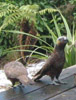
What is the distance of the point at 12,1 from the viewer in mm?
7703

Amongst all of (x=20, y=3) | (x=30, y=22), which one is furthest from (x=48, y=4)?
(x=30, y=22)

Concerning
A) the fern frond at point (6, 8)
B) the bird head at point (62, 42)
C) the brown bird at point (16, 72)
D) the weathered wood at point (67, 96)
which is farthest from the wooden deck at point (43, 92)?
the fern frond at point (6, 8)

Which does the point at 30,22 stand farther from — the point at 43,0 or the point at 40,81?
the point at 40,81

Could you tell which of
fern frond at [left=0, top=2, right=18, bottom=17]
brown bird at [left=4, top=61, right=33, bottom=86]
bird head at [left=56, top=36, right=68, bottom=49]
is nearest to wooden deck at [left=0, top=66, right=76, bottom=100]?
brown bird at [left=4, top=61, right=33, bottom=86]

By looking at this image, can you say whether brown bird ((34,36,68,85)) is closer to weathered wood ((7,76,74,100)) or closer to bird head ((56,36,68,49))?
bird head ((56,36,68,49))

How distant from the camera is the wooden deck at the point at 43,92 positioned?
229cm

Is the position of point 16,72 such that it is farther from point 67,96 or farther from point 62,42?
point 67,96

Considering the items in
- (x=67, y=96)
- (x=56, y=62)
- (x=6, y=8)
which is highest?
(x=6, y=8)

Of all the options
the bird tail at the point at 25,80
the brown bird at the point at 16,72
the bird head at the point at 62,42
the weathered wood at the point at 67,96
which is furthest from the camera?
the bird head at the point at 62,42

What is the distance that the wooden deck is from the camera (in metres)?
2.29

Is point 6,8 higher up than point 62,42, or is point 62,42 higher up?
point 6,8

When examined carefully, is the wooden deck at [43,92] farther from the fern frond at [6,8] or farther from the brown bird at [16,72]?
the fern frond at [6,8]

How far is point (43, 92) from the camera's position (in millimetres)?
2412

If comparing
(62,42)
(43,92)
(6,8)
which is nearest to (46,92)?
(43,92)
